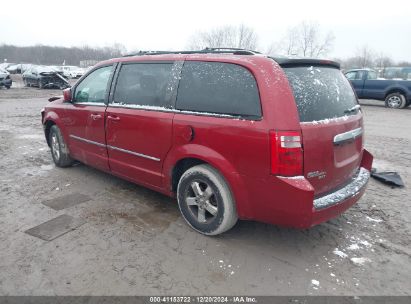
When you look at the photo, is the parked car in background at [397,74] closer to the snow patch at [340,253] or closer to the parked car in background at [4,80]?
the snow patch at [340,253]

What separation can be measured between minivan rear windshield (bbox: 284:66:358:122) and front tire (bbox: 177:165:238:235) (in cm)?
97

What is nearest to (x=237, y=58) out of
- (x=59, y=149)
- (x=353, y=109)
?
(x=353, y=109)

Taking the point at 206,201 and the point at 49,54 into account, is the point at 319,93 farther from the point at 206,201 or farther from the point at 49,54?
the point at 49,54

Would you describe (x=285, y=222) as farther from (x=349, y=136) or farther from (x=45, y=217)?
(x=45, y=217)

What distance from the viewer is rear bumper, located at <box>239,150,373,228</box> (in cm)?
258

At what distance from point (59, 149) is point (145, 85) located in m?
2.40

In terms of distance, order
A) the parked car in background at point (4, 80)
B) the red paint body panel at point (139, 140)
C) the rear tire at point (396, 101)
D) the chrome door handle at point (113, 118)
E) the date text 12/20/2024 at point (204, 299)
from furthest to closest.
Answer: the parked car in background at point (4, 80) < the rear tire at point (396, 101) < the chrome door handle at point (113, 118) < the red paint body panel at point (139, 140) < the date text 12/20/2024 at point (204, 299)

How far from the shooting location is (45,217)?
143 inches

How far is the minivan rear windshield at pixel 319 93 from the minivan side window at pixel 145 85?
4.20ft

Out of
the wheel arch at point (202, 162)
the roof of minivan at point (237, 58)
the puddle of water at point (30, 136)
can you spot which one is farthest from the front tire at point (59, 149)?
the puddle of water at point (30, 136)

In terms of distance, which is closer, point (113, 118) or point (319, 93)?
point (319, 93)

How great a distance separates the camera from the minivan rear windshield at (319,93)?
8.98 feet

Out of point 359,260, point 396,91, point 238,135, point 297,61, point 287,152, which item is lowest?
point 359,260

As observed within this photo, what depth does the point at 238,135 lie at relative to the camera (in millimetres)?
2744
